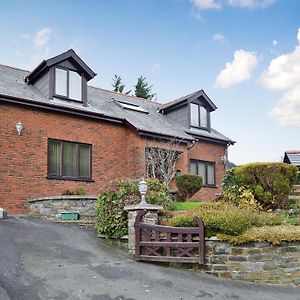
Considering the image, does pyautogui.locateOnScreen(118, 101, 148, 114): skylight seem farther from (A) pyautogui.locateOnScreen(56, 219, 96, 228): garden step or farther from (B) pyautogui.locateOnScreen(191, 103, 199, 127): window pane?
(A) pyautogui.locateOnScreen(56, 219, 96, 228): garden step

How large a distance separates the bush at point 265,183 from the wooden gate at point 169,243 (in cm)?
388

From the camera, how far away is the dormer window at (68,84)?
1716cm

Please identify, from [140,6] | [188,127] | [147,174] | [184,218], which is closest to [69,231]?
[184,218]

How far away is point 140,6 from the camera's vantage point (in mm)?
13227

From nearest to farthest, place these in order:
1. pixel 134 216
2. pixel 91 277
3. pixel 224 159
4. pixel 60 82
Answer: pixel 91 277
pixel 134 216
pixel 60 82
pixel 224 159

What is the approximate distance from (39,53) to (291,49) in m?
10.6

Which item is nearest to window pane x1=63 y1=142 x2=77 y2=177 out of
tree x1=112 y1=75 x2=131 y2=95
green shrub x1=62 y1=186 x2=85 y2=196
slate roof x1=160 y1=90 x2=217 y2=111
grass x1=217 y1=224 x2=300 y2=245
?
green shrub x1=62 y1=186 x2=85 y2=196

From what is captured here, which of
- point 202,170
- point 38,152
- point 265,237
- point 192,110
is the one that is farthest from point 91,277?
point 192,110

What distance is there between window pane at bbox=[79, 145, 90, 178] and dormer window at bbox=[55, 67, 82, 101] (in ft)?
7.52

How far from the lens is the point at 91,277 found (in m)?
8.20

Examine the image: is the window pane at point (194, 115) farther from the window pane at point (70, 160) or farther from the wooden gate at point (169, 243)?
the wooden gate at point (169, 243)

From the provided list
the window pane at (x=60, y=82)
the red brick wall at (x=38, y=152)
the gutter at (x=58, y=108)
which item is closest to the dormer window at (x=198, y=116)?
the gutter at (x=58, y=108)

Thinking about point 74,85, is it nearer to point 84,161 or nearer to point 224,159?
point 84,161

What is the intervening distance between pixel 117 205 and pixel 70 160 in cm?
615
